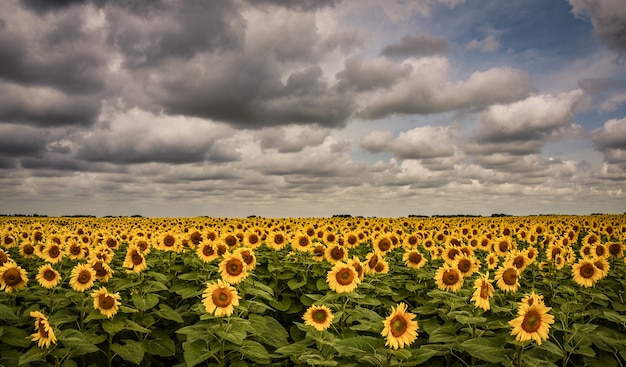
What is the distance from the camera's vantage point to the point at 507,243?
1260 cm

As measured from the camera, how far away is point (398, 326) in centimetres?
496

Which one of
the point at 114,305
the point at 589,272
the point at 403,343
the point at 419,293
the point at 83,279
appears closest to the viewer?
the point at 403,343

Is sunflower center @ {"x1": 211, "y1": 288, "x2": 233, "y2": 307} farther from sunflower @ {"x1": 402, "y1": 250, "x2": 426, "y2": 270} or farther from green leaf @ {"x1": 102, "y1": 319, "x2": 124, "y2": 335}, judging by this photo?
sunflower @ {"x1": 402, "y1": 250, "x2": 426, "y2": 270}

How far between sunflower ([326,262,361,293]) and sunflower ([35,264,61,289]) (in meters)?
5.09

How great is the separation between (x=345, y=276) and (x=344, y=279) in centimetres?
5

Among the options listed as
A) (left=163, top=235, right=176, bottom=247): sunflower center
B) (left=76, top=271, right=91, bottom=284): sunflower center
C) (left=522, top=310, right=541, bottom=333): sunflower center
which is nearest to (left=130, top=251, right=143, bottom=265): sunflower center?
(left=76, top=271, right=91, bottom=284): sunflower center

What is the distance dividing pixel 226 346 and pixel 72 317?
2.79 m

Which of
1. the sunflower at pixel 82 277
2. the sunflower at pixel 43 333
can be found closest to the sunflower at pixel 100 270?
the sunflower at pixel 82 277

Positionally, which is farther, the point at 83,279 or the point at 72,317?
the point at 83,279

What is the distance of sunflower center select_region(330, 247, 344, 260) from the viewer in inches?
378

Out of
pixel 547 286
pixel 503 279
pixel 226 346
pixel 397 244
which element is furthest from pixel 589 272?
pixel 226 346

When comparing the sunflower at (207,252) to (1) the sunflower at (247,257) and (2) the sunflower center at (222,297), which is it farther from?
(2) the sunflower center at (222,297)

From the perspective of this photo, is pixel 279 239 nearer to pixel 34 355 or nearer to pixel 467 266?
pixel 467 266

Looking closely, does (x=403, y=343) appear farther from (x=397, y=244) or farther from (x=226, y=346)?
(x=397, y=244)
